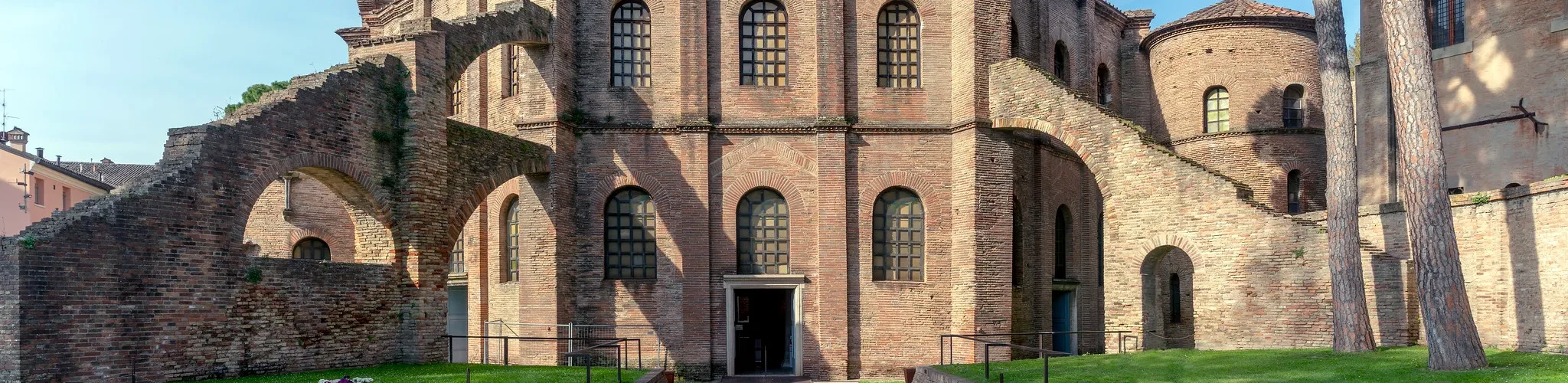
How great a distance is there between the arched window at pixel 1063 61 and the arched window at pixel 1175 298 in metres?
5.57

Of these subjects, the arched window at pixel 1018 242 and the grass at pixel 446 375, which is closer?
the grass at pixel 446 375

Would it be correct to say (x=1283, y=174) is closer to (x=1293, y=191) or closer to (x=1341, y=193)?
(x=1293, y=191)

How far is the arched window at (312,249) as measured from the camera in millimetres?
26141

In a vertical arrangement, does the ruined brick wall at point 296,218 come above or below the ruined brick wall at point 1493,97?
below

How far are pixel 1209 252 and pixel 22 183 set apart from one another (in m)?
35.2

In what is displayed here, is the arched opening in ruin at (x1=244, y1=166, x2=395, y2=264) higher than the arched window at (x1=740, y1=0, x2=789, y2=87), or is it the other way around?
the arched window at (x1=740, y1=0, x2=789, y2=87)

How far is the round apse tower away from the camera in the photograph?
26.8 m

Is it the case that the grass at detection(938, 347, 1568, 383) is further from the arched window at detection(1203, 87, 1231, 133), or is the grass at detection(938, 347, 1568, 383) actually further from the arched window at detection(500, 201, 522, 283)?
the arched window at detection(1203, 87, 1231, 133)

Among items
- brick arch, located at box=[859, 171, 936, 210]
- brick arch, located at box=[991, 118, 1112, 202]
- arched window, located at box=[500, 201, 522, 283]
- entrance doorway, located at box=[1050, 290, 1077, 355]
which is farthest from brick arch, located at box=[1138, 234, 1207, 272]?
arched window, located at box=[500, 201, 522, 283]

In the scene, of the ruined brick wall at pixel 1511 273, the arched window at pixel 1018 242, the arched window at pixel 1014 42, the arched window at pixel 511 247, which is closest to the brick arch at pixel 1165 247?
the ruined brick wall at pixel 1511 273

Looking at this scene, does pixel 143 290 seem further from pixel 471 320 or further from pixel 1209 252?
pixel 1209 252

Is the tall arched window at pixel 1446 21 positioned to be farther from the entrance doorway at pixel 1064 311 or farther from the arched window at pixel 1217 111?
the entrance doorway at pixel 1064 311

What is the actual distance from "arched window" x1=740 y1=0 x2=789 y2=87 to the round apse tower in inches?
448

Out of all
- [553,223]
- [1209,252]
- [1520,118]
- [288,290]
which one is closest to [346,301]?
[288,290]
